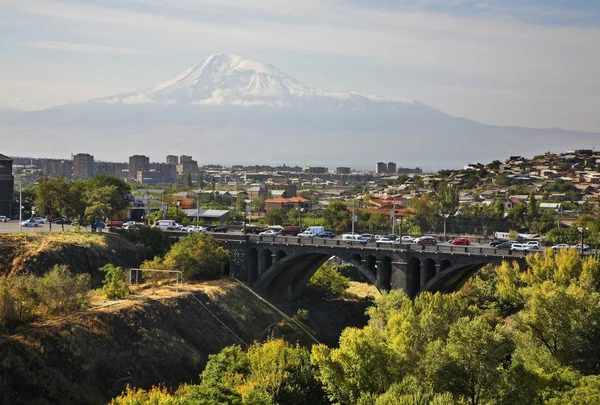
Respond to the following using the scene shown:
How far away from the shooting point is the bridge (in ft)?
227

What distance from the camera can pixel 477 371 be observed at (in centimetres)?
4194

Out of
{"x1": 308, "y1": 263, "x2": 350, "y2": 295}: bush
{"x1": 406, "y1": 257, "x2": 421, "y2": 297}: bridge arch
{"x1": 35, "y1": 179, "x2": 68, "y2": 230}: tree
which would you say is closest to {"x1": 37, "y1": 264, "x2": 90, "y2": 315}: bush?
{"x1": 35, "y1": 179, "x2": 68, "y2": 230}: tree

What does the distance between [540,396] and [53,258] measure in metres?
44.1

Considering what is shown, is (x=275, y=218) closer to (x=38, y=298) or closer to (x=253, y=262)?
(x=253, y=262)

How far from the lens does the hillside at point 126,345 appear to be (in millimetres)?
44312

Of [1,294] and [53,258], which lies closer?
[1,294]

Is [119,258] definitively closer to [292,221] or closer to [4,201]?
[4,201]

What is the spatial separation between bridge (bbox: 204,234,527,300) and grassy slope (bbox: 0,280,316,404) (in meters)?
12.1

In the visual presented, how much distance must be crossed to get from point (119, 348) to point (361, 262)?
2945 cm

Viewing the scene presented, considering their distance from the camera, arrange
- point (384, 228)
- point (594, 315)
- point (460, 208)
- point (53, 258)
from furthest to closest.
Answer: point (460, 208) → point (384, 228) → point (53, 258) → point (594, 315)

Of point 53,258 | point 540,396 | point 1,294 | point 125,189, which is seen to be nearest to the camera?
point 540,396

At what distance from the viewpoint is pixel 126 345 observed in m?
51.9

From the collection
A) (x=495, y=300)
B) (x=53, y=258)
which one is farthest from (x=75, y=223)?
(x=495, y=300)

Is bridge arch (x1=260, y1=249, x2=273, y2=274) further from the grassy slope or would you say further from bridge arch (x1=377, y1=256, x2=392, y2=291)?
the grassy slope
